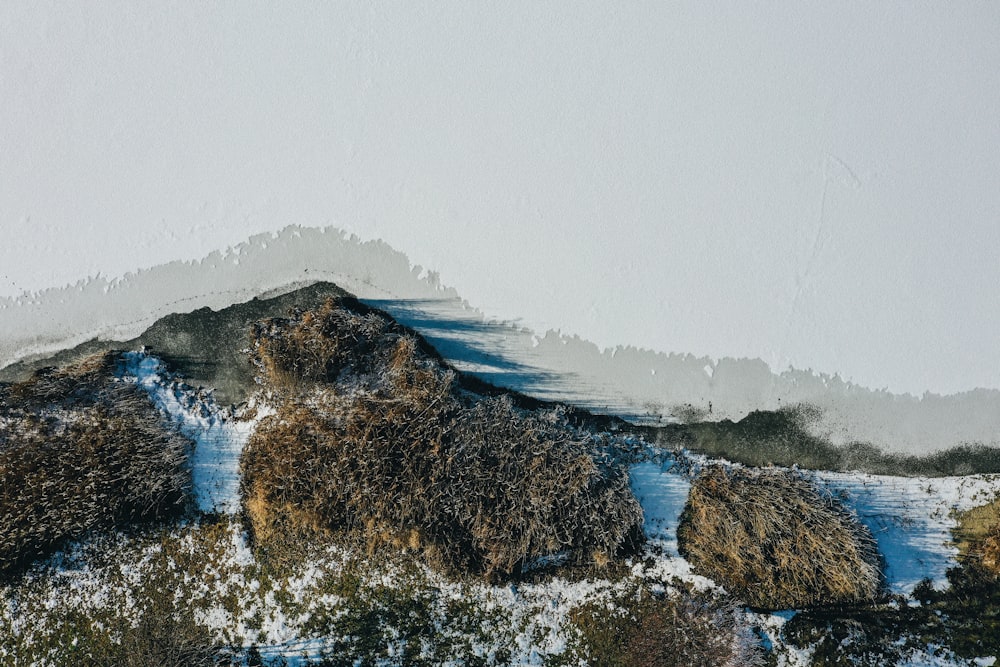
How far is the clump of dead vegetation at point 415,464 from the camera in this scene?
18.1 feet

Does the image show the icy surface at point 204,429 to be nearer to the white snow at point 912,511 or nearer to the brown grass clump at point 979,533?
the white snow at point 912,511

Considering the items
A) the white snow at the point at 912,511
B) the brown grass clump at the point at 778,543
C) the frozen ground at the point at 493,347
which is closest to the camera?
the brown grass clump at the point at 778,543

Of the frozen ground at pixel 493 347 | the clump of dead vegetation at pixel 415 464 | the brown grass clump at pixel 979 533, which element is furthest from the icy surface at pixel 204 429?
the brown grass clump at pixel 979 533

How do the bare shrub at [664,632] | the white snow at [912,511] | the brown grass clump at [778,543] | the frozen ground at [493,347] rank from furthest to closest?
the frozen ground at [493,347] < the white snow at [912,511] < the bare shrub at [664,632] < the brown grass clump at [778,543]

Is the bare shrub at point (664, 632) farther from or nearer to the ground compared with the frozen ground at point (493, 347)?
nearer to the ground

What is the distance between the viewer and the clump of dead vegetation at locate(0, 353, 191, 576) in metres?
5.78

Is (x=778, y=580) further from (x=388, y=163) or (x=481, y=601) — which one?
(x=388, y=163)

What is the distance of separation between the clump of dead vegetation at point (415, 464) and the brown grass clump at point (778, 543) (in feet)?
2.33

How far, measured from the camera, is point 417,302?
6.07 meters

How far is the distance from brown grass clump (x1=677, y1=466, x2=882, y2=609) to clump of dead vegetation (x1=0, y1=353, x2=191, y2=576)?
4.90m

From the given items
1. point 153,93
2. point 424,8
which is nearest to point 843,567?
point 424,8

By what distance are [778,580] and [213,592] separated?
5.19m

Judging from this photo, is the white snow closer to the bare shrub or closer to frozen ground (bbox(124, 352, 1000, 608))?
frozen ground (bbox(124, 352, 1000, 608))

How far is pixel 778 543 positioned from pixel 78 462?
6338 millimetres
